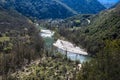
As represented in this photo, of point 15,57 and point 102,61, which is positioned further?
point 15,57

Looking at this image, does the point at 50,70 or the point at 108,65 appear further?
the point at 50,70

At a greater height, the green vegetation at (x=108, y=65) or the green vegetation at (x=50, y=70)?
the green vegetation at (x=108, y=65)

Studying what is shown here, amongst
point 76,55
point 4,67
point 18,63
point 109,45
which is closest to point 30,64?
point 18,63

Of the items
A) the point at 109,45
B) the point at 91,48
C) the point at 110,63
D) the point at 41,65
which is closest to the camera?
the point at 110,63

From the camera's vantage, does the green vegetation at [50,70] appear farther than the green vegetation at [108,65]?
Yes

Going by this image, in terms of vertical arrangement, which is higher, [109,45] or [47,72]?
[109,45]

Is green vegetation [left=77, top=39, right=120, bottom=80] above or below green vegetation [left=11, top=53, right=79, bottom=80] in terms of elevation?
above

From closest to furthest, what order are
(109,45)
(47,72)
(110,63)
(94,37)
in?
1. (110,63)
2. (109,45)
3. (47,72)
4. (94,37)

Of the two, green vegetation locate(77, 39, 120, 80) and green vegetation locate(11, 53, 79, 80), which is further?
green vegetation locate(11, 53, 79, 80)

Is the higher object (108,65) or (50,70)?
(108,65)

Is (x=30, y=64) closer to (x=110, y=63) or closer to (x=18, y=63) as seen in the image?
(x=18, y=63)
